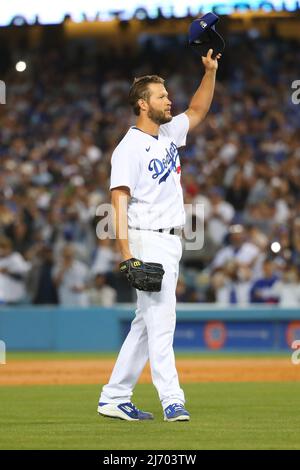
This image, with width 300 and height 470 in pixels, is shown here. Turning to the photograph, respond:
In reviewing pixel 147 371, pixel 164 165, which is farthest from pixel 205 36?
pixel 147 371

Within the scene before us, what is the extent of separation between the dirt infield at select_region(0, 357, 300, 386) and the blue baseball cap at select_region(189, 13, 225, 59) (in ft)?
14.4

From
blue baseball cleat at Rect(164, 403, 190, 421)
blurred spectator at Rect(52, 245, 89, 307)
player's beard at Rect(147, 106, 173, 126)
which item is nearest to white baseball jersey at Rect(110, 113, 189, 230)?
player's beard at Rect(147, 106, 173, 126)

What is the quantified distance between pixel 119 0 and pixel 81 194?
4585 mm

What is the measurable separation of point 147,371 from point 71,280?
4.35 metres

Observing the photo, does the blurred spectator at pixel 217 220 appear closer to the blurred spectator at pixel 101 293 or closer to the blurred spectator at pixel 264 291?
the blurred spectator at pixel 264 291

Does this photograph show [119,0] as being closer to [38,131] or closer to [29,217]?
[38,131]

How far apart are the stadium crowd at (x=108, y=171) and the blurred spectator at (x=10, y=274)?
23 millimetres

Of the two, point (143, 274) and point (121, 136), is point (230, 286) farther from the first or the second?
point (143, 274)

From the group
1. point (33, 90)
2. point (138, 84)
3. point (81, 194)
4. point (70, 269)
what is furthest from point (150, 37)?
point (138, 84)

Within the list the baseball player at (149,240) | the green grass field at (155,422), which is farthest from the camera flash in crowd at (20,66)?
the baseball player at (149,240)

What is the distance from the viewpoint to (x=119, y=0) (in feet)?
70.8

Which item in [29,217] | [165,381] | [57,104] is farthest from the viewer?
[57,104]

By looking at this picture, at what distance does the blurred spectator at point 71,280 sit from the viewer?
17562mm

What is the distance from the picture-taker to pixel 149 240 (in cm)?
768
